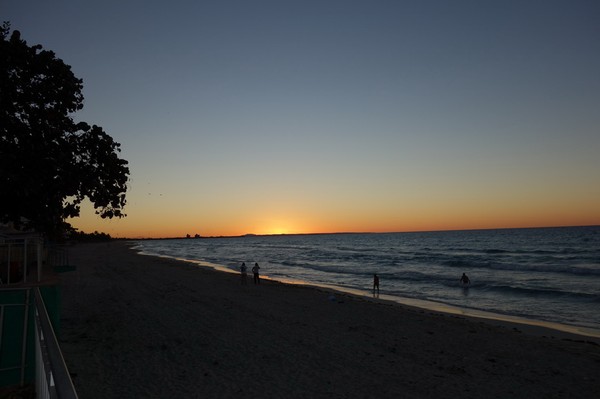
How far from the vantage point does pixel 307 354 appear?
1173cm

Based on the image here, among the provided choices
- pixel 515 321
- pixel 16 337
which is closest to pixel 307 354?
pixel 16 337

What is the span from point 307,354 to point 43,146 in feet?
29.3

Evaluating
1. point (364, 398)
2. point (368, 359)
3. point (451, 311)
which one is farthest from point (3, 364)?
point (451, 311)

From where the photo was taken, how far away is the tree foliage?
10.5m

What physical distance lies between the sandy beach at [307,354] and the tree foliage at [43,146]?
13.4 feet

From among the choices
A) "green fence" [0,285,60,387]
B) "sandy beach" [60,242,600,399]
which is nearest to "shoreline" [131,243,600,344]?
"sandy beach" [60,242,600,399]

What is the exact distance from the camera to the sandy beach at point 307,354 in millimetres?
9281

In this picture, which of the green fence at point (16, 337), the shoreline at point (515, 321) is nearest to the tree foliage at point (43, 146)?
the green fence at point (16, 337)

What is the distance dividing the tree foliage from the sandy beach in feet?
13.4

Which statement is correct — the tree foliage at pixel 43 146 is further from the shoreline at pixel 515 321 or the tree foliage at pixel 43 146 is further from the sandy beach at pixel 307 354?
the shoreline at pixel 515 321

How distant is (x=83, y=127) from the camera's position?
12492 mm

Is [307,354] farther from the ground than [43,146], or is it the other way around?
[43,146]

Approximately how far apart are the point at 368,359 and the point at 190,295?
13577mm

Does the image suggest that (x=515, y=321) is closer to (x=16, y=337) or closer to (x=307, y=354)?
(x=307, y=354)
